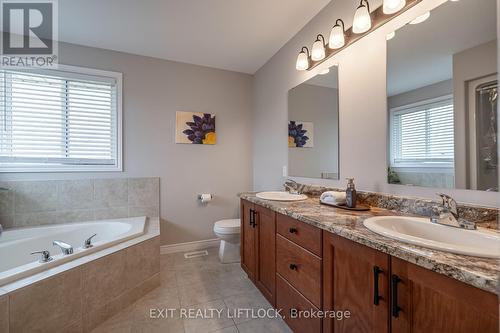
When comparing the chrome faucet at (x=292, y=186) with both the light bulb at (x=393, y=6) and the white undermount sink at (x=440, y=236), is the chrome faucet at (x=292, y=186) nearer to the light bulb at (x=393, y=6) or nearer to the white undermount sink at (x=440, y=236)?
the white undermount sink at (x=440, y=236)

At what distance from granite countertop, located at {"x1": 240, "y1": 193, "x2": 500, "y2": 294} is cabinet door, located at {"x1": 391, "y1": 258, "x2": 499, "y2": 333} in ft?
0.13

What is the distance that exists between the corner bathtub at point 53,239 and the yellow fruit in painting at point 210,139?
1204mm

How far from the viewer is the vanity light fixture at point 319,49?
172cm

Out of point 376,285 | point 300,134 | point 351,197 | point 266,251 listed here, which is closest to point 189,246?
point 266,251

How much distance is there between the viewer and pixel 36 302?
118cm

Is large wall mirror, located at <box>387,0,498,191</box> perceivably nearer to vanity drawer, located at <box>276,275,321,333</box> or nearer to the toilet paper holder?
vanity drawer, located at <box>276,275,321,333</box>

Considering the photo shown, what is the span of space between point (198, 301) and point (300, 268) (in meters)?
1.01

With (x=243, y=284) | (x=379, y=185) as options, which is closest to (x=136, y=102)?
(x=243, y=284)

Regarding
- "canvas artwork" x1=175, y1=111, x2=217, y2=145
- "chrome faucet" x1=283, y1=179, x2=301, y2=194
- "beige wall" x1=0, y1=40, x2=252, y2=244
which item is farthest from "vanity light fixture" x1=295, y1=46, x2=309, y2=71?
"canvas artwork" x1=175, y1=111, x2=217, y2=145

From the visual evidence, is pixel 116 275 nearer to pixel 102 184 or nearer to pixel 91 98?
pixel 102 184

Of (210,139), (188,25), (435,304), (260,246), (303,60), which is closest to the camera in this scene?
(435,304)

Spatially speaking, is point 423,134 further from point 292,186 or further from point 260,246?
point 260,246

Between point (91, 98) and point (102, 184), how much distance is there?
983 mm

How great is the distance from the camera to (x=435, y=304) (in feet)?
2.09
